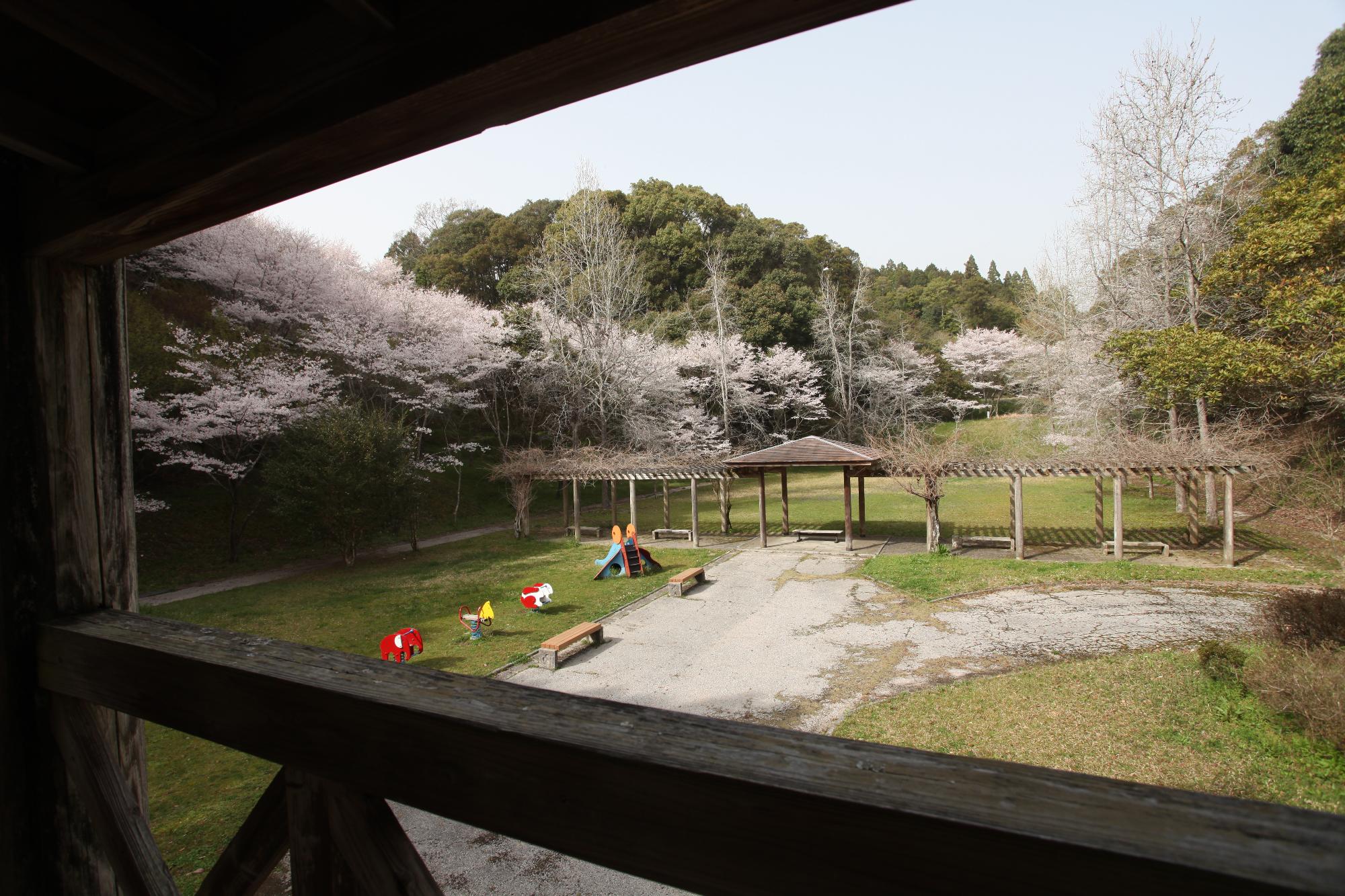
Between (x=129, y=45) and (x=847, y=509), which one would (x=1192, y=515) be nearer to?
(x=847, y=509)

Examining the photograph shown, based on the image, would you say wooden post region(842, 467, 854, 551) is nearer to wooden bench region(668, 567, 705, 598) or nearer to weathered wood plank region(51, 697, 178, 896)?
wooden bench region(668, 567, 705, 598)

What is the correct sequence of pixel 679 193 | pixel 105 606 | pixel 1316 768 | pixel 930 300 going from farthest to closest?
1. pixel 930 300
2. pixel 679 193
3. pixel 1316 768
4. pixel 105 606

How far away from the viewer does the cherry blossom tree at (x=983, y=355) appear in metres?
33.4

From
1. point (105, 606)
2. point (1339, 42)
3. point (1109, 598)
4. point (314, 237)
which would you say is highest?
point (1339, 42)

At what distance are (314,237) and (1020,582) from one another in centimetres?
1879

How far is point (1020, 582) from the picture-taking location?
35.2ft

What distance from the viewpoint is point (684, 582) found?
429 inches

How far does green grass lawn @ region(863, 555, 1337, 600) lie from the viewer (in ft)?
33.9

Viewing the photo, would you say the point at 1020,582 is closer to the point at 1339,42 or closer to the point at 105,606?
the point at 105,606

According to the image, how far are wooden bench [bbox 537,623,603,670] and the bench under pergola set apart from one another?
695 centimetres

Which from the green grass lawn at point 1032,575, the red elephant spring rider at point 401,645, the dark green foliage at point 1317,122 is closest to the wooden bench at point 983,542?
the green grass lawn at point 1032,575

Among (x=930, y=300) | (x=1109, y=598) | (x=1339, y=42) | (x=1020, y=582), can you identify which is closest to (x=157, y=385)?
(x=1020, y=582)

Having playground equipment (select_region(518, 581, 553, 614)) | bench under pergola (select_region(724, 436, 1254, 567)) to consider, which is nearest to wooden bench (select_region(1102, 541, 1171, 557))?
bench under pergola (select_region(724, 436, 1254, 567))

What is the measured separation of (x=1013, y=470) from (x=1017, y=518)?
3.14 ft
